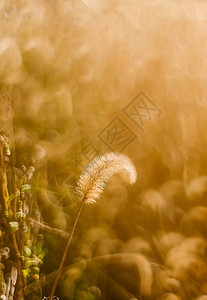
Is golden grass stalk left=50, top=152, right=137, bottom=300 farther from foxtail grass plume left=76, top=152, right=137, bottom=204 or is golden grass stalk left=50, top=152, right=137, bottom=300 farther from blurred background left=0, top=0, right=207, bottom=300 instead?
blurred background left=0, top=0, right=207, bottom=300

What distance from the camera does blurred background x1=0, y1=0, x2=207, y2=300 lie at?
0.94m

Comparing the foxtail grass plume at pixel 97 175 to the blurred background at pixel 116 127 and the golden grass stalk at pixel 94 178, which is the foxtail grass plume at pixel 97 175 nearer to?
the golden grass stalk at pixel 94 178

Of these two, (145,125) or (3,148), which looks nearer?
(3,148)

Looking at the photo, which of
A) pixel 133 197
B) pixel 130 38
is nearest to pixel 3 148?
pixel 133 197

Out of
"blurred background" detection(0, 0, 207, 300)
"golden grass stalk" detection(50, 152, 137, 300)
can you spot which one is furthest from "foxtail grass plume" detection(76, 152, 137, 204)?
"blurred background" detection(0, 0, 207, 300)

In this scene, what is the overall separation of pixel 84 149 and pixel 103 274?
0.41 meters

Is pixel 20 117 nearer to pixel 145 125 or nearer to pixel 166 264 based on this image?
pixel 145 125

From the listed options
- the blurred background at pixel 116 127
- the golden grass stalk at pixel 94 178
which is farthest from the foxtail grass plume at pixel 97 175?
the blurred background at pixel 116 127

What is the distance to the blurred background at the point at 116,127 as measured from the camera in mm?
937

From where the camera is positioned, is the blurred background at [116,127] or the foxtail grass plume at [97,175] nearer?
the foxtail grass plume at [97,175]

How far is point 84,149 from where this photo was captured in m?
1.02

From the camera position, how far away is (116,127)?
105 centimetres

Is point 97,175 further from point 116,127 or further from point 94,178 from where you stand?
point 116,127

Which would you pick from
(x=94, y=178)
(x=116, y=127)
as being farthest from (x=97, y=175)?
(x=116, y=127)
